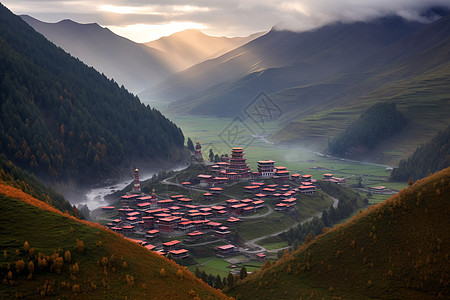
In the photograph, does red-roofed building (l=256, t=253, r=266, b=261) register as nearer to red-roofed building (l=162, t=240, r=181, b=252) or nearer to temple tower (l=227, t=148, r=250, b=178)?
red-roofed building (l=162, t=240, r=181, b=252)

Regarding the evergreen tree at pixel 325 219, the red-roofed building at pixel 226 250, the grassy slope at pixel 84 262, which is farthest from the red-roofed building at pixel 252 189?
the grassy slope at pixel 84 262

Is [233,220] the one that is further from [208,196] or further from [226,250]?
[208,196]

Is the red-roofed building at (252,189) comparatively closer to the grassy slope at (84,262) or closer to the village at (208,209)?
the village at (208,209)

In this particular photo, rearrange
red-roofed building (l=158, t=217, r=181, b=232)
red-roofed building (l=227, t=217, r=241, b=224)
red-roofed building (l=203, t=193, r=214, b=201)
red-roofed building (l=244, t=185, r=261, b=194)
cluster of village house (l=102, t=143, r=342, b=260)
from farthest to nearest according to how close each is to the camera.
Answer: red-roofed building (l=244, t=185, r=261, b=194)
red-roofed building (l=203, t=193, r=214, b=201)
red-roofed building (l=227, t=217, r=241, b=224)
red-roofed building (l=158, t=217, r=181, b=232)
cluster of village house (l=102, t=143, r=342, b=260)

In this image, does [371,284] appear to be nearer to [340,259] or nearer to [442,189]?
[340,259]

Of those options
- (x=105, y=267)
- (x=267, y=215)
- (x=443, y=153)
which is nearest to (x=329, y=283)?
(x=105, y=267)

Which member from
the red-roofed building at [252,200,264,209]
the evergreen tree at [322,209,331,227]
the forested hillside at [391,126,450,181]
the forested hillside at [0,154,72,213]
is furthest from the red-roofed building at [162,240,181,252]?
the forested hillside at [391,126,450,181]

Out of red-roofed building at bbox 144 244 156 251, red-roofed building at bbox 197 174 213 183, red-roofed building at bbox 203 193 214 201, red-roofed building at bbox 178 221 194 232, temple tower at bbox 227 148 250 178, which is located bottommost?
red-roofed building at bbox 144 244 156 251

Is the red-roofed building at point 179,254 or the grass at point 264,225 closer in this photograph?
the red-roofed building at point 179,254
